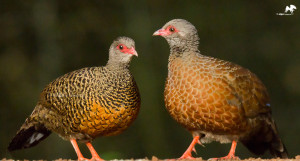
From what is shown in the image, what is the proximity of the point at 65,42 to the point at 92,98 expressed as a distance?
4.36 metres

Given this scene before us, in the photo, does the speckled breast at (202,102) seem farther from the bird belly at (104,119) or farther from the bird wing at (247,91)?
the bird belly at (104,119)

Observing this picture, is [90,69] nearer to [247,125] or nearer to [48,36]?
[247,125]

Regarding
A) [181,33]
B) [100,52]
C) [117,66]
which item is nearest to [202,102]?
[181,33]

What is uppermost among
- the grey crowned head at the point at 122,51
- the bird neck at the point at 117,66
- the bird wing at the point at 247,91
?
the grey crowned head at the point at 122,51

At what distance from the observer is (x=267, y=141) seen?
18.2ft

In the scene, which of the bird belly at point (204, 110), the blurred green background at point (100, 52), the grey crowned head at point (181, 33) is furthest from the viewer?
the blurred green background at point (100, 52)

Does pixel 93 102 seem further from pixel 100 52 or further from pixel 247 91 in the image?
pixel 100 52

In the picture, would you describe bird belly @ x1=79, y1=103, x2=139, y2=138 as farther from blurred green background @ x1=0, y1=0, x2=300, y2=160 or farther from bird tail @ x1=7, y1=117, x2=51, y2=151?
blurred green background @ x1=0, y1=0, x2=300, y2=160

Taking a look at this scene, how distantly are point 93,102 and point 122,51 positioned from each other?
60 cm

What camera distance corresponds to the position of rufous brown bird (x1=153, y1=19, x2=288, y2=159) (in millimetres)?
5004

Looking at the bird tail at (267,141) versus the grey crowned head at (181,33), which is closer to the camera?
the grey crowned head at (181,33)

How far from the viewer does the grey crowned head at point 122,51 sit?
17.9 ft

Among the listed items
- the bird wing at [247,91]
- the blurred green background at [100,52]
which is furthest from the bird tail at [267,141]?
the blurred green background at [100,52]

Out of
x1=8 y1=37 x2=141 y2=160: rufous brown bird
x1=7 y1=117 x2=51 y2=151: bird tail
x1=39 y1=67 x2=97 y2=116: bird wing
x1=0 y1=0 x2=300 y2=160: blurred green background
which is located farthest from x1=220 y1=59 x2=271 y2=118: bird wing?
x1=0 y1=0 x2=300 y2=160: blurred green background
